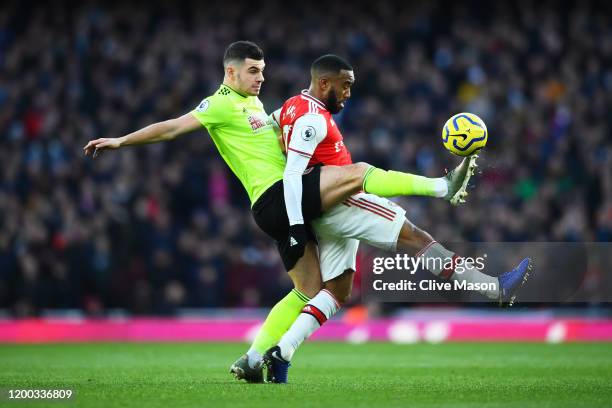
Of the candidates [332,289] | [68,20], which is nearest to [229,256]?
[68,20]

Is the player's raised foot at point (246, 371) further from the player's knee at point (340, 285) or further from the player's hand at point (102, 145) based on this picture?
the player's hand at point (102, 145)

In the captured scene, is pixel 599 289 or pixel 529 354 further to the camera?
pixel 599 289

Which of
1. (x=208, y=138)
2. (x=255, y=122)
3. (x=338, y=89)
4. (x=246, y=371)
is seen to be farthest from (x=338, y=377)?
(x=208, y=138)

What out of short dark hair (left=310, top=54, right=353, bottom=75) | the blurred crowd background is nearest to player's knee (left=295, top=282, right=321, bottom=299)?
short dark hair (left=310, top=54, right=353, bottom=75)

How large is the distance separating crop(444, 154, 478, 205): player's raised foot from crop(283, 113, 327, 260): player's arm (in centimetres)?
99

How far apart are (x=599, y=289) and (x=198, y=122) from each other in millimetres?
→ 7581

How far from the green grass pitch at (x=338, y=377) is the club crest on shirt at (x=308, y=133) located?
5.70ft

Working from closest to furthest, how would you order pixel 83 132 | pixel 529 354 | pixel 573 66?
pixel 529 354
pixel 83 132
pixel 573 66

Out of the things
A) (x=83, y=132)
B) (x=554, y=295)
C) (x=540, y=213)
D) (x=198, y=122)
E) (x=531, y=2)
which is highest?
(x=531, y=2)

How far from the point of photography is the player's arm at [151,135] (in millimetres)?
7477

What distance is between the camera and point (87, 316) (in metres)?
16.9

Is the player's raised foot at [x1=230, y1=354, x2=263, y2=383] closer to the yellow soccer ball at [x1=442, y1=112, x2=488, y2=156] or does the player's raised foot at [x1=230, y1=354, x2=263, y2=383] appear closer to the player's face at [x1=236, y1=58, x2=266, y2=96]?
the player's face at [x1=236, y1=58, x2=266, y2=96]

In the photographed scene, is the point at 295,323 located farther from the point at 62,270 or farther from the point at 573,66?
the point at 573,66

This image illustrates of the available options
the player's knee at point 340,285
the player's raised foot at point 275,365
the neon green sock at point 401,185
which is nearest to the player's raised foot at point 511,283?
the neon green sock at point 401,185
